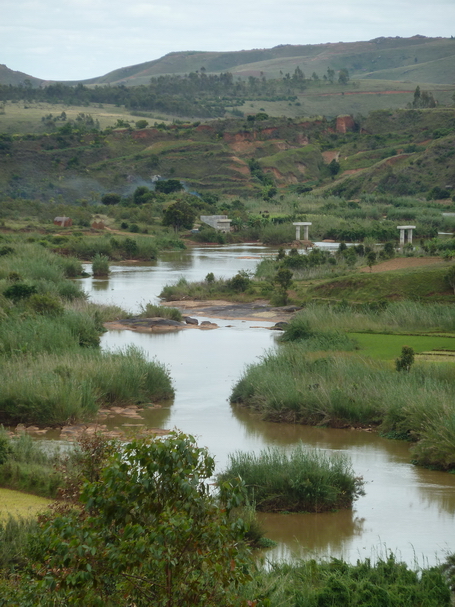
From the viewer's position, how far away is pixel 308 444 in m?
13.2

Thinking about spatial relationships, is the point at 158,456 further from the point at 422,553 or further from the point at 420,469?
the point at 420,469

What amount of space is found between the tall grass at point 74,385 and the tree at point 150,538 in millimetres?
9291

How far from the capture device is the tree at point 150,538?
4.23 m

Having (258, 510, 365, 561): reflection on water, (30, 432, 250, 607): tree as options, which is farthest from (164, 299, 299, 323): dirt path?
(30, 432, 250, 607): tree

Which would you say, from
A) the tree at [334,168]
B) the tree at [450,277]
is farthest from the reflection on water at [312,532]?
the tree at [334,168]

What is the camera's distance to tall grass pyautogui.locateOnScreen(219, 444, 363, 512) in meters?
9.82

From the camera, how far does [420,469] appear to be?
11.8 meters

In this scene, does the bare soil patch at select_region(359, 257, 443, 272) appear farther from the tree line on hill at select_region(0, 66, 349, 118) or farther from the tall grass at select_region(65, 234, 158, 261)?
the tree line on hill at select_region(0, 66, 349, 118)

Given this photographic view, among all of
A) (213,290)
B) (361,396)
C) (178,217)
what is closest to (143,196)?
(178,217)

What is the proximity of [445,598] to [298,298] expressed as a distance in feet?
77.7

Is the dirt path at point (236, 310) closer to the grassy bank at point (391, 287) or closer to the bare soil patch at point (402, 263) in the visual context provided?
the grassy bank at point (391, 287)

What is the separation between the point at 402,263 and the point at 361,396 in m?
18.9

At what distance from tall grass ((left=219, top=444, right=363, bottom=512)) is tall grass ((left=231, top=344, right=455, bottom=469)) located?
2125mm

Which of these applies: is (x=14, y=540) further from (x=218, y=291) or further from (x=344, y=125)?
(x=344, y=125)
